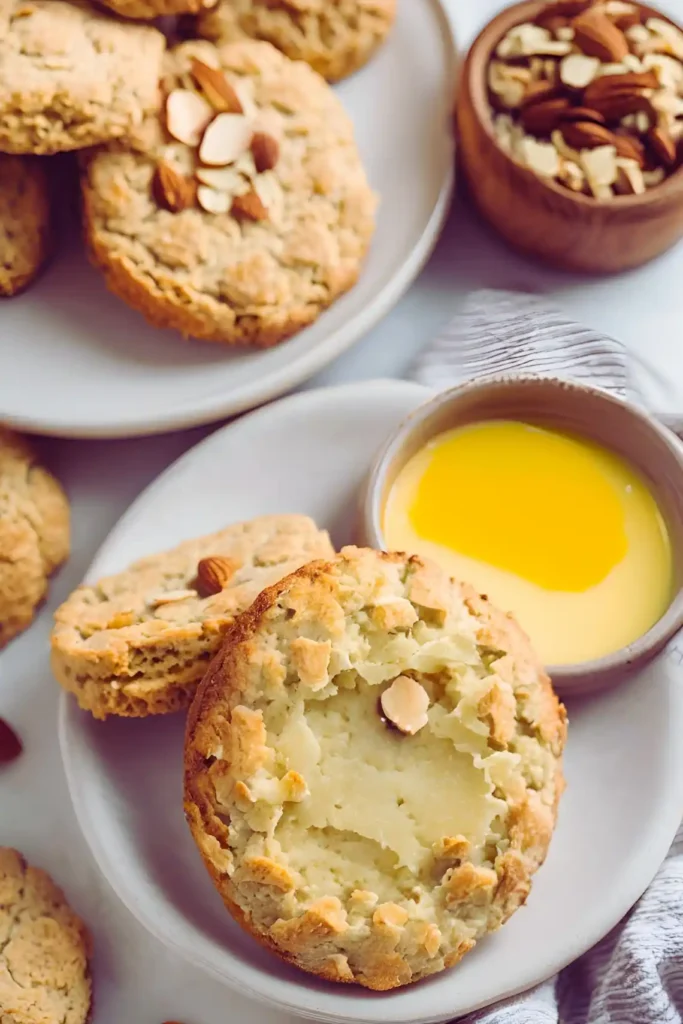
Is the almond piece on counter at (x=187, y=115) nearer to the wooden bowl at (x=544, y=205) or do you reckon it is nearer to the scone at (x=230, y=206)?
the scone at (x=230, y=206)

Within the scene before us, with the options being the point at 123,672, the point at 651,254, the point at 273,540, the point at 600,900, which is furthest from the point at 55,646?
the point at 651,254

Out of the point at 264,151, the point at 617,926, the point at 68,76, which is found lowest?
the point at 617,926

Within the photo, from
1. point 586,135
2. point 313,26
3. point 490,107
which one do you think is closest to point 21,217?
point 313,26

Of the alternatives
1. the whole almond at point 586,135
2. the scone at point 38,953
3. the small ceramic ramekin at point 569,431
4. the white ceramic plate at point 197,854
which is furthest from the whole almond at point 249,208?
the scone at point 38,953

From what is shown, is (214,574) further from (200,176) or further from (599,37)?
(599,37)

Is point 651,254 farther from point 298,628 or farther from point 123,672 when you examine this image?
point 123,672

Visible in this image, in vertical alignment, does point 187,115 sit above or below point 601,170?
above

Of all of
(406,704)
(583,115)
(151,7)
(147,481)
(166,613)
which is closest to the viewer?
(406,704)
